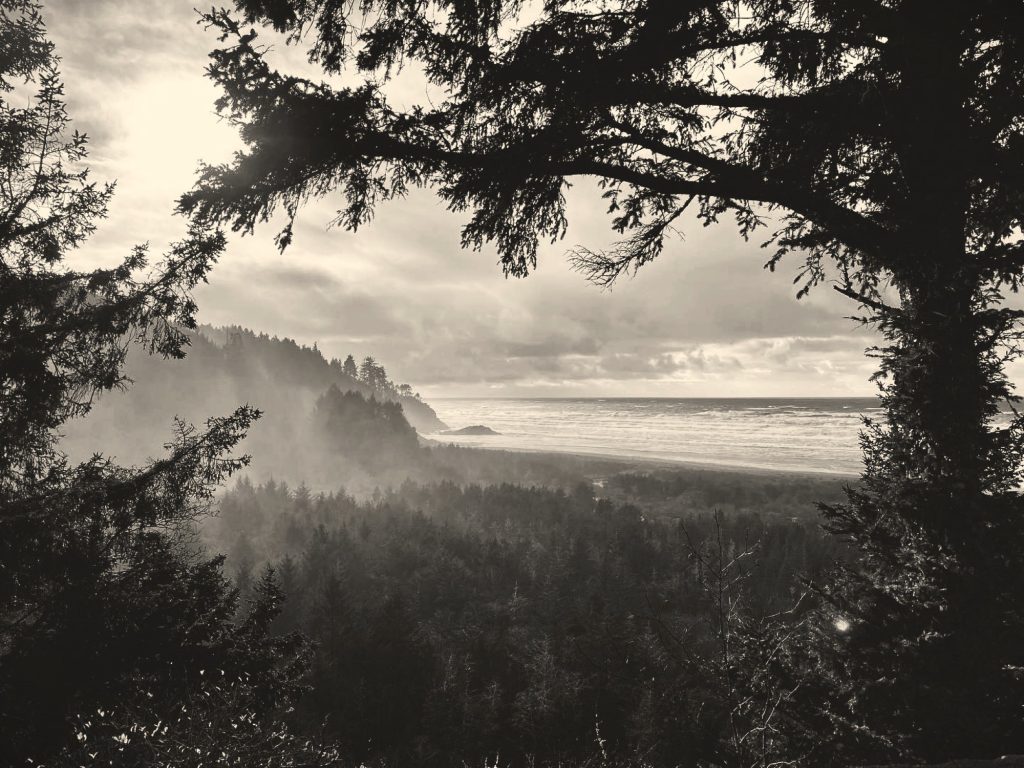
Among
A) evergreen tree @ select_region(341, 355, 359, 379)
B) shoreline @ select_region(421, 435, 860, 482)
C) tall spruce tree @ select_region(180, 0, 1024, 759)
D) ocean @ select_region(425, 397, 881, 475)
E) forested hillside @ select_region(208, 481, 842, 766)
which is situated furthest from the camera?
evergreen tree @ select_region(341, 355, 359, 379)

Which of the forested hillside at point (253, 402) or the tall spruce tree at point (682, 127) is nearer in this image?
the tall spruce tree at point (682, 127)

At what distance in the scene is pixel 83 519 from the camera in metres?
5.88

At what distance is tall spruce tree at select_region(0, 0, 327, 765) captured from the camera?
5203 mm

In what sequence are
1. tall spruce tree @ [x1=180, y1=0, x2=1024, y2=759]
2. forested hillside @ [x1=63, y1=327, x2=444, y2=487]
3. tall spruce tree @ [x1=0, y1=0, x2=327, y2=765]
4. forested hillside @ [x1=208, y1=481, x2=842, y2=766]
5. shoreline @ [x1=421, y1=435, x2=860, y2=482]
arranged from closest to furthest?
tall spruce tree @ [x1=180, y1=0, x2=1024, y2=759], tall spruce tree @ [x1=0, y1=0, x2=327, y2=765], forested hillside @ [x1=208, y1=481, x2=842, y2=766], shoreline @ [x1=421, y1=435, x2=860, y2=482], forested hillside @ [x1=63, y1=327, x2=444, y2=487]

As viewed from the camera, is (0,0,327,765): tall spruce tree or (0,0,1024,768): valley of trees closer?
(0,0,1024,768): valley of trees

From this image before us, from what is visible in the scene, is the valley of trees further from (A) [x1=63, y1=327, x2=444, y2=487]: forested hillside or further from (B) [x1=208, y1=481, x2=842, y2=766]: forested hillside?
(A) [x1=63, y1=327, x2=444, y2=487]: forested hillside

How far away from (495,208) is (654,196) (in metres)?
1.49

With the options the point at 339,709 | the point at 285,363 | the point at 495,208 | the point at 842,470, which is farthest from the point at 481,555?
the point at 285,363

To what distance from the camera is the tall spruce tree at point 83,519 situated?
5.20m

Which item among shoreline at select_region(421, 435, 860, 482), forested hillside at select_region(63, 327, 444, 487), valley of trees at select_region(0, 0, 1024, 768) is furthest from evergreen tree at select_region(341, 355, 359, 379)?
valley of trees at select_region(0, 0, 1024, 768)

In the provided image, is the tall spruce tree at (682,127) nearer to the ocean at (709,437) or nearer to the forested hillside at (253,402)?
the ocean at (709,437)

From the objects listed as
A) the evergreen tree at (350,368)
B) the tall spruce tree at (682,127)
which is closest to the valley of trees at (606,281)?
the tall spruce tree at (682,127)

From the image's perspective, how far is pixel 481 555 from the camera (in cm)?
4541

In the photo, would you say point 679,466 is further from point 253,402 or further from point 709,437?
point 253,402
